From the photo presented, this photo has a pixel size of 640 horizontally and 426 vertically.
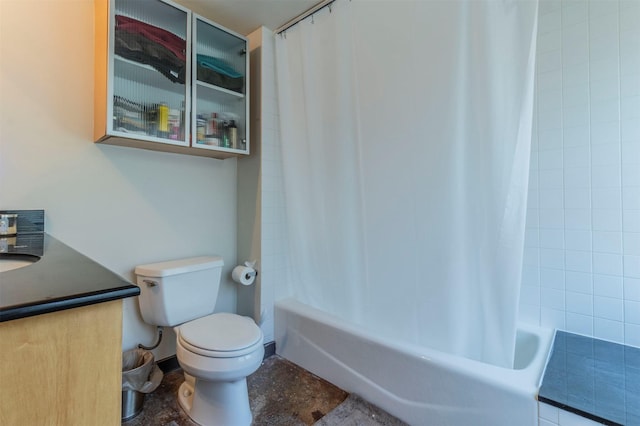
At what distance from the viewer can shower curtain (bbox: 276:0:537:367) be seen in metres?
1.22

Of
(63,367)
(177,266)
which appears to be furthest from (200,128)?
(63,367)

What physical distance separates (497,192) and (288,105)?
51.8 inches

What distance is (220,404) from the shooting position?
4.65 feet

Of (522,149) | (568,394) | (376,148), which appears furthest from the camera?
(376,148)

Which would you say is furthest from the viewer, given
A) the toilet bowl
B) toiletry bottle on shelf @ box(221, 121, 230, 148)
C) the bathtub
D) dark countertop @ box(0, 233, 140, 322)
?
toiletry bottle on shelf @ box(221, 121, 230, 148)

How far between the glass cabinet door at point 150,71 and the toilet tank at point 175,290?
2.18 ft

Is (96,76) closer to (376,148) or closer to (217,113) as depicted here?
(217,113)

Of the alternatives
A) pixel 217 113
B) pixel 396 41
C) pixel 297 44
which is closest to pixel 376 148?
pixel 396 41

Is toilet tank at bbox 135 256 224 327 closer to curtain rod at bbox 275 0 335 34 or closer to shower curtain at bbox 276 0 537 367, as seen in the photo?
shower curtain at bbox 276 0 537 367

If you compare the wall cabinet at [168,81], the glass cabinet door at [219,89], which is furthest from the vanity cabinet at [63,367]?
the glass cabinet door at [219,89]

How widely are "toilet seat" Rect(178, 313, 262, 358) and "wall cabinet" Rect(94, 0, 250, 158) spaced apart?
3.07ft

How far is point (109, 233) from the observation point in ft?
5.47

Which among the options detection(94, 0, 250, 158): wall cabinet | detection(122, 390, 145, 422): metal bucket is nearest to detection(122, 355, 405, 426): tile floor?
detection(122, 390, 145, 422): metal bucket

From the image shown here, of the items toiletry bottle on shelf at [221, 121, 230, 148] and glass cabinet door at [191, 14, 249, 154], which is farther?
toiletry bottle on shelf at [221, 121, 230, 148]
